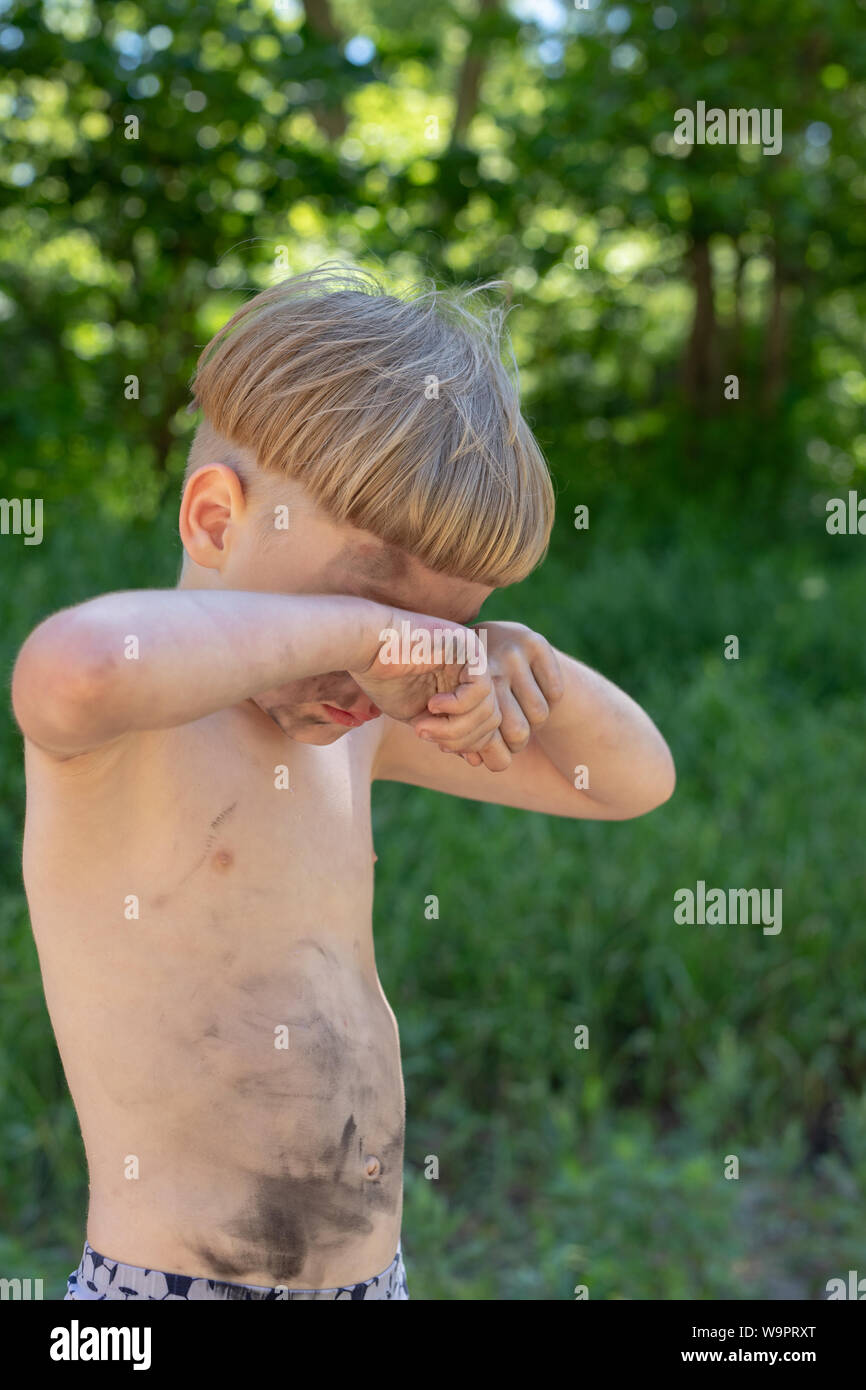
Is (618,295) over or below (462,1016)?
over

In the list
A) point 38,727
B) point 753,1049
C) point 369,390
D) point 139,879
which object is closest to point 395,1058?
point 139,879

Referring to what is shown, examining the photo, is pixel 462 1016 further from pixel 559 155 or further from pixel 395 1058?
pixel 559 155

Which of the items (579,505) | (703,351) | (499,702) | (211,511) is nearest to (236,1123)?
(499,702)

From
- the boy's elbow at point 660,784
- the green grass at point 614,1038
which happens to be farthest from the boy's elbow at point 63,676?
the green grass at point 614,1038

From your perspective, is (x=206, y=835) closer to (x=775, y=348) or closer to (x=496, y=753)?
(x=496, y=753)

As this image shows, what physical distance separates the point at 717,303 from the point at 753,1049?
713 centimetres

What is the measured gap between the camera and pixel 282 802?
4.55 ft

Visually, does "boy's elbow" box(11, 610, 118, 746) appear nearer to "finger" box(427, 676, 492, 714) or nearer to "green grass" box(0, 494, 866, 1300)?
"finger" box(427, 676, 492, 714)

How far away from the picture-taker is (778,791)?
13.6 ft

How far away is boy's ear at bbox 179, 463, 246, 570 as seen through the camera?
4.13 feet

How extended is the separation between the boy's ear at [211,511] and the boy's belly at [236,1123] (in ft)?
1.36

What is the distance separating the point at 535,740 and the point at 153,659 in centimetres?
73

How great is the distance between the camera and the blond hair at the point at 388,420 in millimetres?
1211

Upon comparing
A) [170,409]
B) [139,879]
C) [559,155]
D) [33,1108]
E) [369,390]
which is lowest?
[33,1108]
